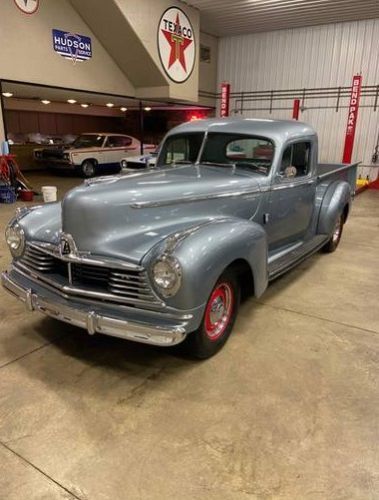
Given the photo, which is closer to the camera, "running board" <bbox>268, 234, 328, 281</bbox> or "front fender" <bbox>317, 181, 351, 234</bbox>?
"running board" <bbox>268, 234, 328, 281</bbox>

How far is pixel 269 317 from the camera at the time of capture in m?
3.29

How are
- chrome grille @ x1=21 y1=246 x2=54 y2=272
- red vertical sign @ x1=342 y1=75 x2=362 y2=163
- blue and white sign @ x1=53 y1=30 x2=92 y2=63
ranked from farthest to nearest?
red vertical sign @ x1=342 y1=75 x2=362 y2=163
blue and white sign @ x1=53 y1=30 x2=92 y2=63
chrome grille @ x1=21 y1=246 x2=54 y2=272

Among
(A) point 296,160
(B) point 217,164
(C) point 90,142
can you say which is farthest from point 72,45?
(A) point 296,160

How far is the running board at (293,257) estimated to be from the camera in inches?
131

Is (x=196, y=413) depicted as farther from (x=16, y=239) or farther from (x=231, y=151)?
(x=231, y=151)

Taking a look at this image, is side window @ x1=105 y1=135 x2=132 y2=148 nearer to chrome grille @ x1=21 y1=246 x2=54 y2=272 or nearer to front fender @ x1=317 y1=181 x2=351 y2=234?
front fender @ x1=317 y1=181 x2=351 y2=234

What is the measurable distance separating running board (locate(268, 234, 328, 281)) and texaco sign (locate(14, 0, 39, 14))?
7.31 meters

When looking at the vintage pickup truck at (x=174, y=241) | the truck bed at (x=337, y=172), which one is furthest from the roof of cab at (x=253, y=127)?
the truck bed at (x=337, y=172)

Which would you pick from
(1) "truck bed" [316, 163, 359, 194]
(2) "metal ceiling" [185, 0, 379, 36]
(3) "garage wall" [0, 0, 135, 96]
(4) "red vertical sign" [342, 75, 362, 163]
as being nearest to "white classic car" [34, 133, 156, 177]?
(3) "garage wall" [0, 0, 135, 96]

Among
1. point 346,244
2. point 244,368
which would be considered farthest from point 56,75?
point 244,368

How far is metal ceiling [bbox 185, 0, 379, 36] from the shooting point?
10102 millimetres

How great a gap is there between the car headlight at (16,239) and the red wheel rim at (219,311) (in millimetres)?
1438

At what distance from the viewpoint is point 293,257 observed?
368 centimetres

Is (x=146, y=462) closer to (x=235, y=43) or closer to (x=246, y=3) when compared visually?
(x=246, y=3)
